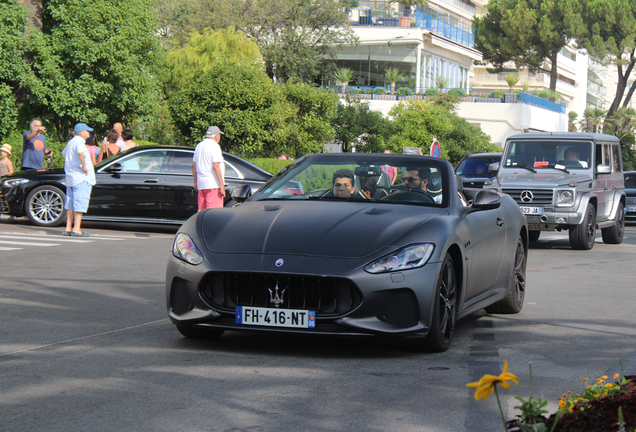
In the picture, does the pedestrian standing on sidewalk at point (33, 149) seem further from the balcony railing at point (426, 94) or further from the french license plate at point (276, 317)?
the balcony railing at point (426, 94)

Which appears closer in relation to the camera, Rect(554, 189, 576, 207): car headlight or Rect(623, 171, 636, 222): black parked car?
Rect(554, 189, 576, 207): car headlight

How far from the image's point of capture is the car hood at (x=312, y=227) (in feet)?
18.5

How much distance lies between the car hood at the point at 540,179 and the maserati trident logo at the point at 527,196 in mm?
129

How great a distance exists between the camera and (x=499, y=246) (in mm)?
7391

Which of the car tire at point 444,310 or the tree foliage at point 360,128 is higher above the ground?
the tree foliage at point 360,128

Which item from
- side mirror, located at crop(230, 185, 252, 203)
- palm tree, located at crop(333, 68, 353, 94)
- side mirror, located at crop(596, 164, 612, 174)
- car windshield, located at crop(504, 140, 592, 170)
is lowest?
side mirror, located at crop(230, 185, 252, 203)

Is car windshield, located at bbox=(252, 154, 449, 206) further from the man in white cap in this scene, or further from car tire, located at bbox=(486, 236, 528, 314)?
the man in white cap

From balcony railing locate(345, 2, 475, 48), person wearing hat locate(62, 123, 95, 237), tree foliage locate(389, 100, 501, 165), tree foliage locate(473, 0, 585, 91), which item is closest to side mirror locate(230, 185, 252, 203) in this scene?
person wearing hat locate(62, 123, 95, 237)

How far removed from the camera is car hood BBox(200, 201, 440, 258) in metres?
5.64

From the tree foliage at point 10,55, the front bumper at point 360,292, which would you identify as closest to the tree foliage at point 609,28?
the tree foliage at point 10,55

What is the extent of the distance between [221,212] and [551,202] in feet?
32.8

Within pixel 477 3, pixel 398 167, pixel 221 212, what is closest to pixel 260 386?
pixel 221 212

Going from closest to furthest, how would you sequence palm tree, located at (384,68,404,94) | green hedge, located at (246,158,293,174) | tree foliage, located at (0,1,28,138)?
tree foliage, located at (0,1,28,138), green hedge, located at (246,158,293,174), palm tree, located at (384,68,404,94)

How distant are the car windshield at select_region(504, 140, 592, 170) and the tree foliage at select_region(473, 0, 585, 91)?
5115cm
